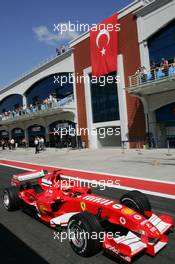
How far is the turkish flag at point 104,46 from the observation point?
79.2 feet

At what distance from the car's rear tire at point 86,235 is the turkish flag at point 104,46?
69.2 ft

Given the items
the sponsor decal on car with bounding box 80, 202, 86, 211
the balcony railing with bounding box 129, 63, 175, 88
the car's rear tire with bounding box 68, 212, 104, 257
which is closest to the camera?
the car's rear tire with bounding box 68, 212, 104, 257

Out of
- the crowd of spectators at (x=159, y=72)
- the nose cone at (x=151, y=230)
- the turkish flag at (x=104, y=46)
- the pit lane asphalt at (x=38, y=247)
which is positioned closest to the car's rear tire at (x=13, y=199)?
the pit lane asphalt at (x=38, y=247)

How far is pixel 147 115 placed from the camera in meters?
21.7

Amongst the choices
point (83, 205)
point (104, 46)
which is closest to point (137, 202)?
point (83, 205)

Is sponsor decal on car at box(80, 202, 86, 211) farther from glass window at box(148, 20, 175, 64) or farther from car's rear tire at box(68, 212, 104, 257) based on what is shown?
glass window at box(148, 20, 175, 64)

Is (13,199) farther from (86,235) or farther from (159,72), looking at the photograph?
(159,72)

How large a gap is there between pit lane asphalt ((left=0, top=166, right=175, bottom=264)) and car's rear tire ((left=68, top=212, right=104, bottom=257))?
12 cm

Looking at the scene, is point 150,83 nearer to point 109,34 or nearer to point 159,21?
point 159,21

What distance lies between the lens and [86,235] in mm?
4449

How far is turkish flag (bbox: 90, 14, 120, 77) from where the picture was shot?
2414 centimetres

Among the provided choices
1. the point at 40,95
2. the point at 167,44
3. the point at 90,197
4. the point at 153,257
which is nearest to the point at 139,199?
the point at 90,197

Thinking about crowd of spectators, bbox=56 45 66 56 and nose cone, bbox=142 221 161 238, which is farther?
crowd of spectators, bbox=56 45 66 56

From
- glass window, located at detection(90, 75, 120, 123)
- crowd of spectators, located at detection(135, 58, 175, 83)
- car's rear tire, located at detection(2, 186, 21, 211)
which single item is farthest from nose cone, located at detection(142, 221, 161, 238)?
glass window, located at detection(90, 75, 120, 123)
